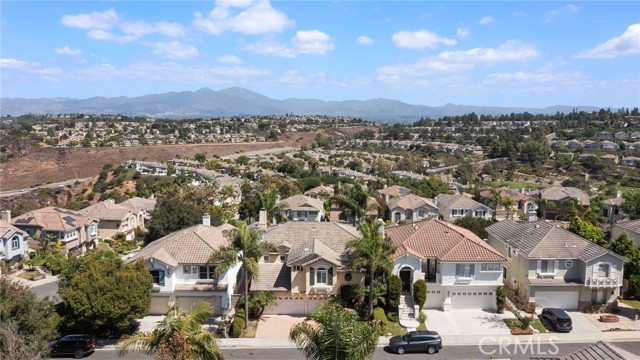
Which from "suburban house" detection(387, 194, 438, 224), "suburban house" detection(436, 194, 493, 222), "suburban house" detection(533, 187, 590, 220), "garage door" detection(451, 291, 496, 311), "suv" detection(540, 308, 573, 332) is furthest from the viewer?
"suburban house" detection(533, 187, 590, 220)

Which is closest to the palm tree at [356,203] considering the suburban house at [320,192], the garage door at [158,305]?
the suburban house at [320,192]

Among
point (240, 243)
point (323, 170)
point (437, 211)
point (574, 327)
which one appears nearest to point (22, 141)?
point (323, 170)

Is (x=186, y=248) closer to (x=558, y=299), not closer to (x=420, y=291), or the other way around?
(x=420, y=291)

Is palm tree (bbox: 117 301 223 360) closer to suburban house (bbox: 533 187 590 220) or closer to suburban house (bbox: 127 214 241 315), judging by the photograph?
suburban house (bbox: 127 214 241 315)

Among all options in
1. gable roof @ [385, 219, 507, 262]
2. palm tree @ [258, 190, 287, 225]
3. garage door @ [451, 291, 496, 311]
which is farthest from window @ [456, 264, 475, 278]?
palm tree @ [258, 190, 287, 225]

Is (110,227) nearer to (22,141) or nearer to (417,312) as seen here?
(417,312)

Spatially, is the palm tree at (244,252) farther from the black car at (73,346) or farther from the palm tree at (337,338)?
the palm tree at (337,338)
